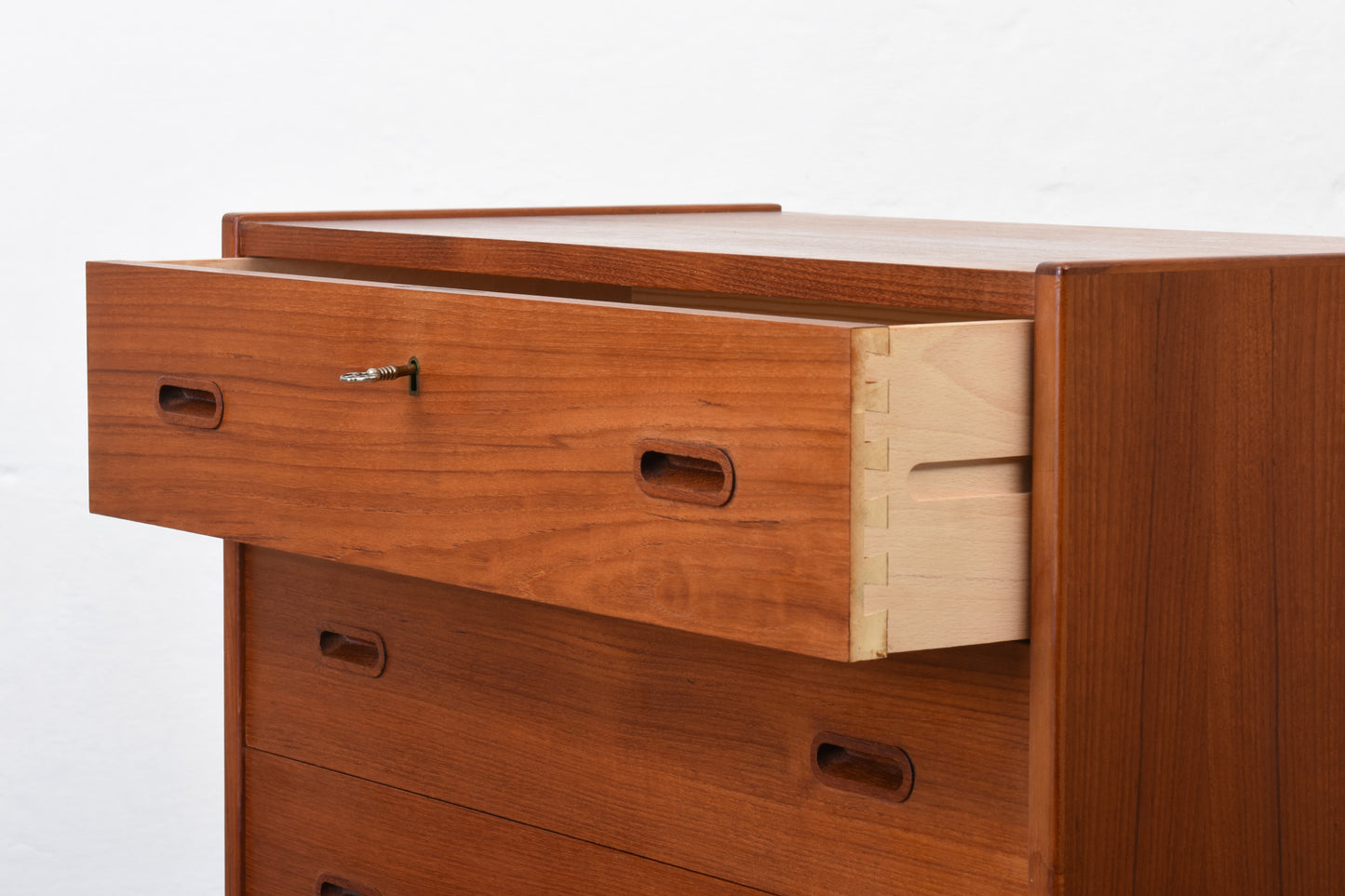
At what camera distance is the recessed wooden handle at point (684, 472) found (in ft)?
2.68

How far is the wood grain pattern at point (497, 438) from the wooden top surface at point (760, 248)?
0.44 ft

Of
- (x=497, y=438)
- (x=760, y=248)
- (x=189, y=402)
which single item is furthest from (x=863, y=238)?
(x=189, y=402)

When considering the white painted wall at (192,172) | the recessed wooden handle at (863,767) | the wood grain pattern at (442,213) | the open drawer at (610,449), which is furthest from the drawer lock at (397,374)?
the white painted wall at (192,172)

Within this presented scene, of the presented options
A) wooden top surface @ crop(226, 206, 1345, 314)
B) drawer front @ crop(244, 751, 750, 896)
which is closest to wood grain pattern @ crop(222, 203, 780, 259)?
wooden top surface @ crop(226, 206, 1345, 314)

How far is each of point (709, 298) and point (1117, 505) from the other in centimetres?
42

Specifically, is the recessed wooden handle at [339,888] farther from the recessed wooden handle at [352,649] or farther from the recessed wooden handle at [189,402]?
the recessed wooden handle at [189,402]

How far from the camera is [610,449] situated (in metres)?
0.87

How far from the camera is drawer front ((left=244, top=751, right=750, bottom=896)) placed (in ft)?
3.62

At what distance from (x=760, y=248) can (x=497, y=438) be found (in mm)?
216

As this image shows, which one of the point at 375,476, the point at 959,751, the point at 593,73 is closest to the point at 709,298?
the point at 375,476

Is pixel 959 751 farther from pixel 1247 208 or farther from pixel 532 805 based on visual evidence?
pixel 1247 208

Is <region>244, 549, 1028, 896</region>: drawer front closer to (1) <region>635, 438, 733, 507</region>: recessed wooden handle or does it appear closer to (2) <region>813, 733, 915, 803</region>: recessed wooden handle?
(2) <region>813, 733, 915, 803</region>: recessed wooden handle

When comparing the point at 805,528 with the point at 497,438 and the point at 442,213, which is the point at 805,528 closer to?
the point at 497,438

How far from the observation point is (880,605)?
770 mm
